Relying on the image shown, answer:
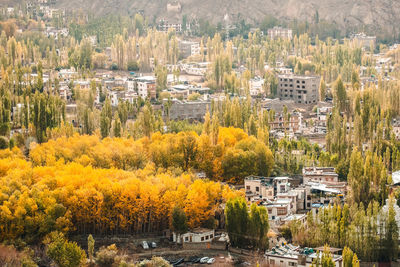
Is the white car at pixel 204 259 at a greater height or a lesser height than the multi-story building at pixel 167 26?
lesser

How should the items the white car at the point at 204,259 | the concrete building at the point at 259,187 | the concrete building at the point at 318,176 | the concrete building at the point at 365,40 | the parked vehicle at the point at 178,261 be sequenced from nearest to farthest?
the parked vehicle at the point at 178,261 → the white car at the point at 204,259 → the concrete building at the point at 259,187 → the concrete building at the point at 318,176 → the concrete building at the point at 365,40

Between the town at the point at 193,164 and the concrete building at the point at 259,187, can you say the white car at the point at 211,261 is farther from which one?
the concrete building at the point at 259,187

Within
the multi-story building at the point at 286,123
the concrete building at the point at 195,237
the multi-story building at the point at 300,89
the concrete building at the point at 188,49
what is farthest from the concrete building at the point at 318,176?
the concrete building at the point at 188,49

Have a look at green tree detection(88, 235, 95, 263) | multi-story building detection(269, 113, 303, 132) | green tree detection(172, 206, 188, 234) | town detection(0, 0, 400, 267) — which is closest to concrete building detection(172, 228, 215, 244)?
town detection(0, 0, 400, 267)

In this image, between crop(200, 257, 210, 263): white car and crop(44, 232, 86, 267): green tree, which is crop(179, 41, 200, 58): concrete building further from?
crop(44, 232, 86, 267): green tree

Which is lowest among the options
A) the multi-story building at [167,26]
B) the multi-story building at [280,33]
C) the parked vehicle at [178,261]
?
the parked vehicle at [178,261]

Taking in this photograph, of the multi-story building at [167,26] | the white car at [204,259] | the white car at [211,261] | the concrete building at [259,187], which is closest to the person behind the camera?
the white car at [211,261]
